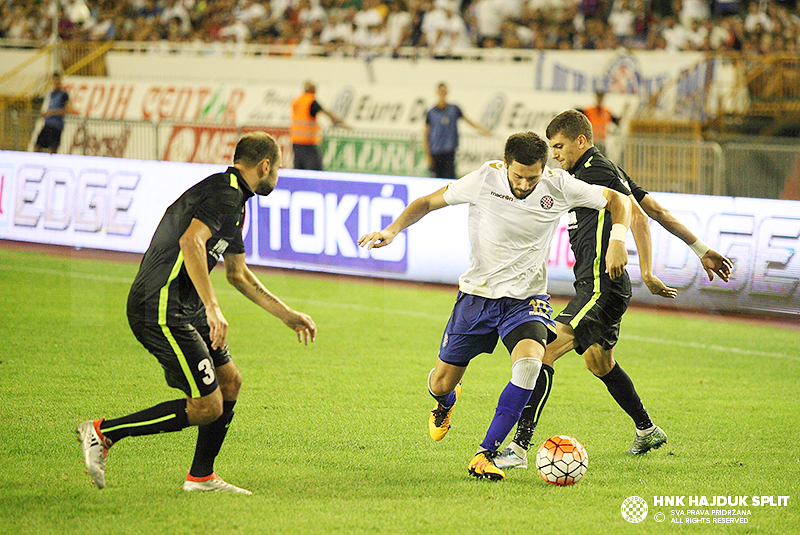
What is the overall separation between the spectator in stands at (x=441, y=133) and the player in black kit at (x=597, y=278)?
1042 centimetres

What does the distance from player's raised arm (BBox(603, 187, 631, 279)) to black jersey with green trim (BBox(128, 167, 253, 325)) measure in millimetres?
2156

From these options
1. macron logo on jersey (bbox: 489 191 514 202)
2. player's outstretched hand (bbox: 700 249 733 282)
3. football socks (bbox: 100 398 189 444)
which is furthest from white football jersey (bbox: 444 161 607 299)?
football socks (bbox: 100 398 189 444)

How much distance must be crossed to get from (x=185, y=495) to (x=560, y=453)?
212cm

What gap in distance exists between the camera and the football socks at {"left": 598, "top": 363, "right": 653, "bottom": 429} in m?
6.36

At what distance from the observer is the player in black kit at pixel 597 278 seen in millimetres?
6070

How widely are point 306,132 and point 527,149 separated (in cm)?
1224

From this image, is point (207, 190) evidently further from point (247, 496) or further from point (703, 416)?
point (703, 416)

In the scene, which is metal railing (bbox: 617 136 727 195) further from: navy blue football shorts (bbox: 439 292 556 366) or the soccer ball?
the soccer ball

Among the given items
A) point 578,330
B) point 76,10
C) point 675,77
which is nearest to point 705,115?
point 675,77

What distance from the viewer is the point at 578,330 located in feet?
20.0

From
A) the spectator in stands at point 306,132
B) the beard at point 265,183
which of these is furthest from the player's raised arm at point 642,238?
the spectator in stands at point 306,132

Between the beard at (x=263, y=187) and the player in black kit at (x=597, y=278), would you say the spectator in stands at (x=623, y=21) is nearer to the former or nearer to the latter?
the player in black kit at (x=597, y=278)

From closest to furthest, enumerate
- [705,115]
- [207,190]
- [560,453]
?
[207,190] → [560,453] → [705,115]

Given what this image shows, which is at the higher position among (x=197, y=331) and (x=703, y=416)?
Answer: (x=197, y=331)
